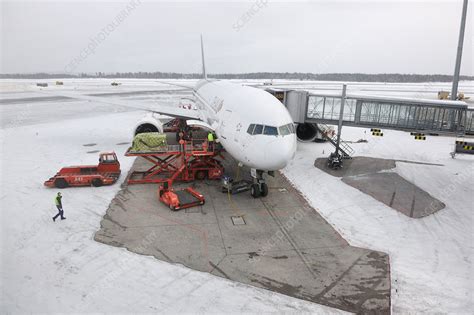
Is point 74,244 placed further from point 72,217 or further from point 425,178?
point 425,178

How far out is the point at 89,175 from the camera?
53.4 ft

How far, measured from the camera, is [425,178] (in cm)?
A: 1888

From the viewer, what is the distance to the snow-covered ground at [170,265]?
8266 millimetres

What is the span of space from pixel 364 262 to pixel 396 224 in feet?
12.5

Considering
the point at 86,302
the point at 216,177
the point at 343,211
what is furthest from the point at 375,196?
the point at 86,302

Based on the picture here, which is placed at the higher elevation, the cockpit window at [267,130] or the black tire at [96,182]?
the cockpit window at [267,130]

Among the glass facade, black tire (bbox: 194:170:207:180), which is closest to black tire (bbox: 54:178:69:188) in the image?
black tire (bbox: 194:170:207:180)

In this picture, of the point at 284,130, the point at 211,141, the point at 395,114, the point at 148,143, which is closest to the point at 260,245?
the point at 284,130

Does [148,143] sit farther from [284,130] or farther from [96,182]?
[284,130]

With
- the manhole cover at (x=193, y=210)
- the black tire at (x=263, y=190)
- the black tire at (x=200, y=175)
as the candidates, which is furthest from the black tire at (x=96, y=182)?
the black tire at (x=263, y=190)

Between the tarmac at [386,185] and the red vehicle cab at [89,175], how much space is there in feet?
43.1

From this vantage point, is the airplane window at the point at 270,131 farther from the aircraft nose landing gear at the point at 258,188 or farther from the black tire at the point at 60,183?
the black tire at the point at 60,183

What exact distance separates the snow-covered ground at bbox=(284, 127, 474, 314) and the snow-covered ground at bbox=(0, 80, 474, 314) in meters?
0.04

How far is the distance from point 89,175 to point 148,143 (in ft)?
11.5
